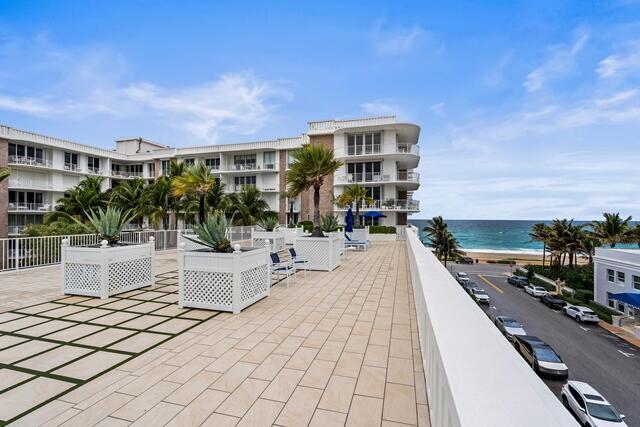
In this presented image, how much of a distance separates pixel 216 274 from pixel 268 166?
2682 centimetres

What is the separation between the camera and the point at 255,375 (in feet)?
10.7

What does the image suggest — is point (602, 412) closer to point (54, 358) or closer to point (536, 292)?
point (54, 358)

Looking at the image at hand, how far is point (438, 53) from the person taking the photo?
1595 cm

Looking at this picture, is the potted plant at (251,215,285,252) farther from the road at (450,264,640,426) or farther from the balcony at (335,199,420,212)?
the road at (450,264,640,426)

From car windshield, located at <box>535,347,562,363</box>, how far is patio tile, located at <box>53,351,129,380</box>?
48.8 feet

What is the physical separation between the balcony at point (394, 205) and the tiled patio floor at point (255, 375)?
69.3 feet

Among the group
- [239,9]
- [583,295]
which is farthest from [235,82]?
[583,295]

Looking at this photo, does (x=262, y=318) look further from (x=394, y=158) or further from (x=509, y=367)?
(x=394, y=158)

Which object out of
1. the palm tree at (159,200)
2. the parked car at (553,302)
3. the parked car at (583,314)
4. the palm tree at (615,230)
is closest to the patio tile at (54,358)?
the palm tree at (159,200)

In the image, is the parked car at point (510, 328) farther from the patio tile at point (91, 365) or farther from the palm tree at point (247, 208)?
the palm tree at point (247, 208)

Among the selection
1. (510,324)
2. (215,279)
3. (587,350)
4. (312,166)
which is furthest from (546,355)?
(215,279)

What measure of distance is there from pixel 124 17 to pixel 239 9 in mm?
4646

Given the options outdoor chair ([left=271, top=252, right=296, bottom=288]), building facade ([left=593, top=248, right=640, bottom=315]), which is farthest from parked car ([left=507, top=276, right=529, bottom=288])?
outdoor chair ([left=271, top=252, right=296, bottom=288])

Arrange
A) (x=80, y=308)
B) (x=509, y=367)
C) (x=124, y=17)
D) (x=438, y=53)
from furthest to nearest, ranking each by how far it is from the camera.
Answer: (x=438, y=53), (x=124, y=17), (x=80, y=308), (x=509, y=367)
